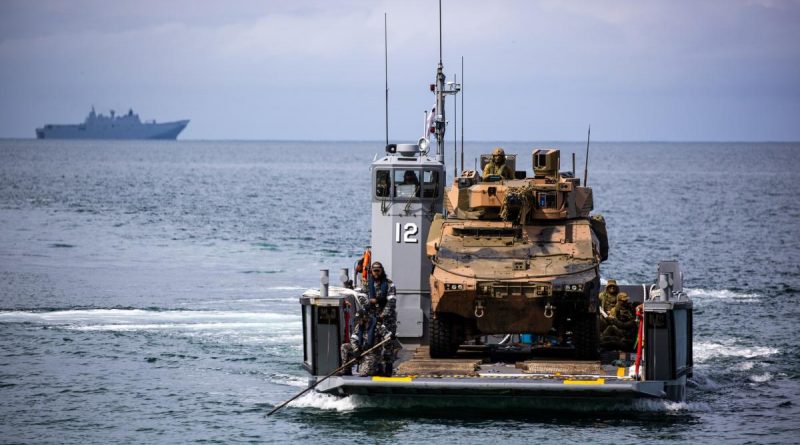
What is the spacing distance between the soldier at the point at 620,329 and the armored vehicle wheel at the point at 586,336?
6.33 ft

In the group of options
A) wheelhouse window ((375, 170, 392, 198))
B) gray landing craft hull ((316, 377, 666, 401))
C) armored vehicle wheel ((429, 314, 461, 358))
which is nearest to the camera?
gray landing craft hull ((316, 377, 666, 401))

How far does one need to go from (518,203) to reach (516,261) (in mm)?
1481

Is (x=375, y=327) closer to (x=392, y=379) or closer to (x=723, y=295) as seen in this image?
(x=392, y=379)

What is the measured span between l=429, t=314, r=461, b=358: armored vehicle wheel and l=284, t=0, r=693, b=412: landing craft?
2 cm

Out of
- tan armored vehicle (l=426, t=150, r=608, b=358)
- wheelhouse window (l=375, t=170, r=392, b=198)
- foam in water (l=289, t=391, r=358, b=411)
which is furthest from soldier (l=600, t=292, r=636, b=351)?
foam in water (l=289, t=391, r=358, b=411)

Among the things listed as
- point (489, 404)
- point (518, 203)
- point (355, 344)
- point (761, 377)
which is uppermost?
point (518, 203)

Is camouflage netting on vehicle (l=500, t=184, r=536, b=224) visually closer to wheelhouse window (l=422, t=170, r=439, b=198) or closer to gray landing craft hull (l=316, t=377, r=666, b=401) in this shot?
wheelhouse window (l=422, t=170, r=439, b=198)

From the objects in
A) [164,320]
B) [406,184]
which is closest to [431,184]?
[406,184]

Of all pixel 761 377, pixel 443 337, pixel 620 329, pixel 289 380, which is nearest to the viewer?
pixel 443 337

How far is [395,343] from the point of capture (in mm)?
22953

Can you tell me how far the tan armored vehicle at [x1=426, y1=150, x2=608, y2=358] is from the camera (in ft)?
71.2

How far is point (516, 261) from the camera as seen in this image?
73.5 feet

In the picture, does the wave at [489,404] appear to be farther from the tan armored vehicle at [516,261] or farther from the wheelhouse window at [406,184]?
the wheelhouse window at [406,184]

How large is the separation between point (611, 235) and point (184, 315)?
31246 millimetres
